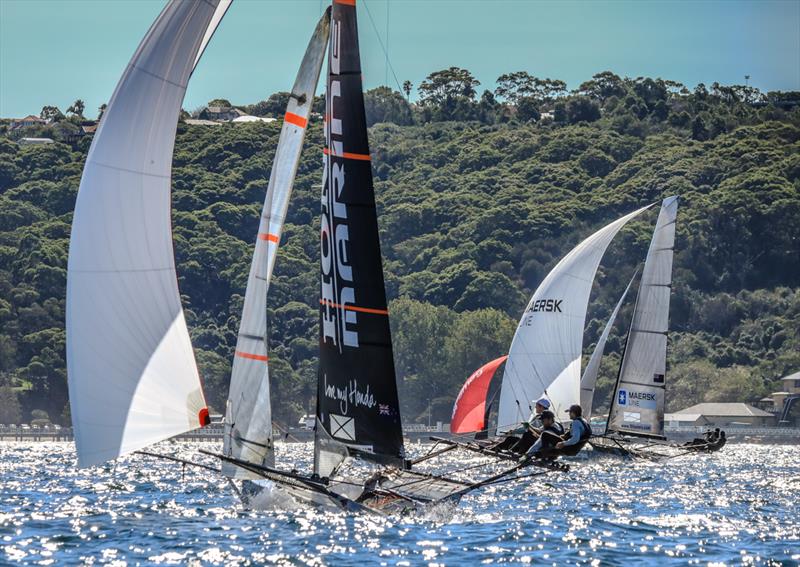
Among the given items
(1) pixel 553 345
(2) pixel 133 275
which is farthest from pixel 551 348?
(2) pixel 133 275

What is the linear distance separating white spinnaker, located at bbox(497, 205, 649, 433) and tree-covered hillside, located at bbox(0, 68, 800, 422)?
2003 inches

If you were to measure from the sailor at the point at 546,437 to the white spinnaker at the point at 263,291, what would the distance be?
3944mm

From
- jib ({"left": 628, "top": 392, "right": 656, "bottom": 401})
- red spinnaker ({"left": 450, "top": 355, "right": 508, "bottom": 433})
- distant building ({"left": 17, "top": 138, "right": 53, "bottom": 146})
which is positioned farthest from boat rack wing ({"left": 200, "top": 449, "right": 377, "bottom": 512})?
distant building ({"left": 17, "top": 138, "right": 53, "bottom": 146})

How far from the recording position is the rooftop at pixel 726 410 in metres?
100

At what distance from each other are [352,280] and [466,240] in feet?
350

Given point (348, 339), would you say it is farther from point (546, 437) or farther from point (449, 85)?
point (449, 85)

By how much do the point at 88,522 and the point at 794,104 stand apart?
185m

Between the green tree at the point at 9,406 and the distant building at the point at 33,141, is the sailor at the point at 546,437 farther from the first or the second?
the distant building at the point at 33,141

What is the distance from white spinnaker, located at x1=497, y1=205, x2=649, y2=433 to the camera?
136ft

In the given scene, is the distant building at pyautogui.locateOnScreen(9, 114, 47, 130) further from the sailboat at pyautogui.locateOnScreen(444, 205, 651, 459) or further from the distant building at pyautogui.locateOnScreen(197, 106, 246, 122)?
the sailboat at pyautogui.locateOnScreen(444, 205, 651, 459)

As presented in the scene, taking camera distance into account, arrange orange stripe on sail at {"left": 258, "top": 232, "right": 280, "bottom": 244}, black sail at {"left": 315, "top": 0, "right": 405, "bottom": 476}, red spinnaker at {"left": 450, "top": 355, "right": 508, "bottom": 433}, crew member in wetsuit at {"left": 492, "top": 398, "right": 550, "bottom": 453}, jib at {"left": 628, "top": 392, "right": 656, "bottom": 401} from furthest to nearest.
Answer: jib at {"left": 628, "top": 392, "right": 656, "bottom": 401} < red spinnaker at {"left": 450, "top": 355, "right": 508, "bottom": 433} < crew member in wetsuit at {"left": 492, "top": 398, "right": 550, "bottom": 453} < orange stripe on sail at {"left": 258, "top": 232, "right": 280, "bottom": 244} < black sail at {"left": 315, "top": 0, "right": 405, "bottom": 476}

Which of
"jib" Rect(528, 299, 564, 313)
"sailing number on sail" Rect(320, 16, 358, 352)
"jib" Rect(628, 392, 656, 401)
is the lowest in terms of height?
"jib" Rect(628, 392, 656, 401)

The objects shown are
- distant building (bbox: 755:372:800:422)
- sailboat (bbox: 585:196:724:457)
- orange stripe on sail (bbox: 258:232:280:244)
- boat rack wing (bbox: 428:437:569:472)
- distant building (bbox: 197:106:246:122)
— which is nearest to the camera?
boat rack wing (bbox: 428:437:569:472)

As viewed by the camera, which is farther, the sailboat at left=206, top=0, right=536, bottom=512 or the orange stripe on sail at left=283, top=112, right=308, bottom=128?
the orange stripe on sail at left=283, top=112, right=308, bottom=128
